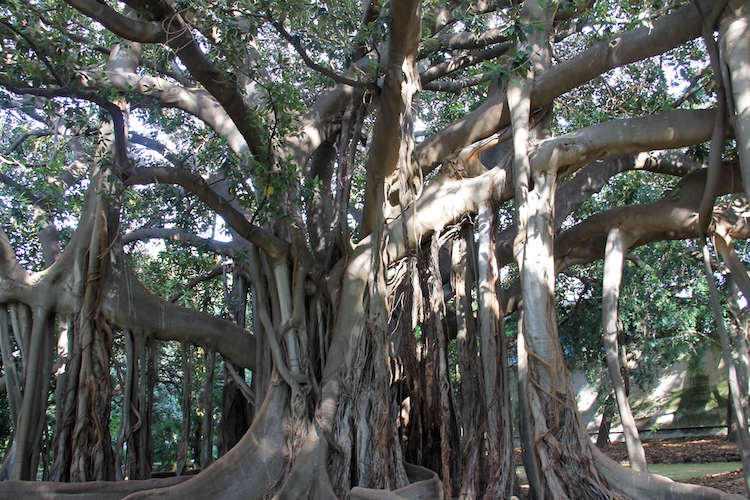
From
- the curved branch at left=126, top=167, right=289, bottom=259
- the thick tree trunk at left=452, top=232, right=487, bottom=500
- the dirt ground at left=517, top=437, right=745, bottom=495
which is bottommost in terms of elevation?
the dirt ground at left=517, top=437, right=745, bottom=495

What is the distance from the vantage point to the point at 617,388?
178 inches

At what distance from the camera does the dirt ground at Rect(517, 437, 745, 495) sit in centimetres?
604

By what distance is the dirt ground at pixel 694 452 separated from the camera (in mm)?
6038

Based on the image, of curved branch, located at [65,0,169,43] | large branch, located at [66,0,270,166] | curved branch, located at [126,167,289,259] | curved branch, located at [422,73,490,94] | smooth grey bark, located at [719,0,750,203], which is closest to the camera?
smooth grey bark, located at [719,0,750,203]

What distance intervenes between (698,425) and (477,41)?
30.3 feet

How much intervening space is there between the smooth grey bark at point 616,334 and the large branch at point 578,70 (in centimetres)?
131

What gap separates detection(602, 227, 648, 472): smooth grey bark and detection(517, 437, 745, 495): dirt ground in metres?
1.69

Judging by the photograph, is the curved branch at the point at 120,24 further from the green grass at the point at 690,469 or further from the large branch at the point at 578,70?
the green grass at the point at 690,469

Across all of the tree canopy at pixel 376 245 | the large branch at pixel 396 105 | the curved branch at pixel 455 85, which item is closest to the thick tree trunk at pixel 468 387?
the tree canopy at pixel 376 245

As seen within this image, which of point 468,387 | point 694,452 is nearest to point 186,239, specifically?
point 468,387

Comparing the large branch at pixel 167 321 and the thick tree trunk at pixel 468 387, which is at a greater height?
the large branch at pixel 167 321

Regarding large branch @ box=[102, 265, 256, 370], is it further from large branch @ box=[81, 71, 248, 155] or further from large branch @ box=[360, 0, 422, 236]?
large branch @ box=[360, 0, 422, 236]

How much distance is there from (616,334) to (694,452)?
209 inches

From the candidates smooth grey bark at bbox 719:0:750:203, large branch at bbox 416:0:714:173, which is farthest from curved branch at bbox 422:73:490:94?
smooth grey bark at bbox 719:0:750:203
